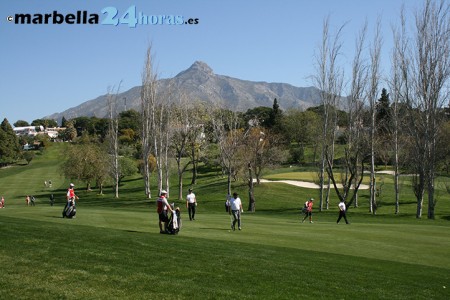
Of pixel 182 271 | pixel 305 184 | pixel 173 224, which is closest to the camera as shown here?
pixel 182 271

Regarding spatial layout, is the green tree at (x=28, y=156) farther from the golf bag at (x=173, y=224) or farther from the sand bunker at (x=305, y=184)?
the golf bag at (x=173, y=224)

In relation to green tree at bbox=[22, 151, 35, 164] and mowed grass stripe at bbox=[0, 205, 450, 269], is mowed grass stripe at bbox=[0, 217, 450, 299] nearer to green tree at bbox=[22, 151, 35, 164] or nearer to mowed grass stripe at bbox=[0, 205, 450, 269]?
mowed grass stripe at bbox=[0, 205, 450, 269]

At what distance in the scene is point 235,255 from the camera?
1652cm

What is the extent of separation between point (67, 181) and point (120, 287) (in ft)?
328

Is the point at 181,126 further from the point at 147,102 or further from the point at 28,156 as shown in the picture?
the point at 28,156

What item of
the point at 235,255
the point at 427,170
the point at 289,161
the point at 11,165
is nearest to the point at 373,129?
the point at 427,170

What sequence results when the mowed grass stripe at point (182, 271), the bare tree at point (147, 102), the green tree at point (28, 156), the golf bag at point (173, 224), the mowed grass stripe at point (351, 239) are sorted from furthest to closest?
the green tree at point (28, 156) → the bare tree at point (147, 102) → the golf bag at point (173, 224) → the mowed grass stripe at point (351, 239) → the mowed grass stripe at point (182, 271)

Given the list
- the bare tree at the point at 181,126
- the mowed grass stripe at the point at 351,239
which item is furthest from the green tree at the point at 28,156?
the mowed grass stripe at the point at 351,239

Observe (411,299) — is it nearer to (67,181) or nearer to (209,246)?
(209,246)

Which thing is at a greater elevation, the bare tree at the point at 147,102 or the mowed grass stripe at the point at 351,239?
the bare tree at the point at 147,102

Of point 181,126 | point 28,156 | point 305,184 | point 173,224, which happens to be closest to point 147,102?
point 181,126

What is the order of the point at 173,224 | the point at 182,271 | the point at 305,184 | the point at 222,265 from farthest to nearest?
the point at 305,184 < the point at 173,224 < the point at 222,265 < the point at 182,271

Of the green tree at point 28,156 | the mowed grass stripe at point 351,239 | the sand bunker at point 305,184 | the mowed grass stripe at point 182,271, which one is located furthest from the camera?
the green tree at point 28,156

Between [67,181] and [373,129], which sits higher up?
[373,129]
